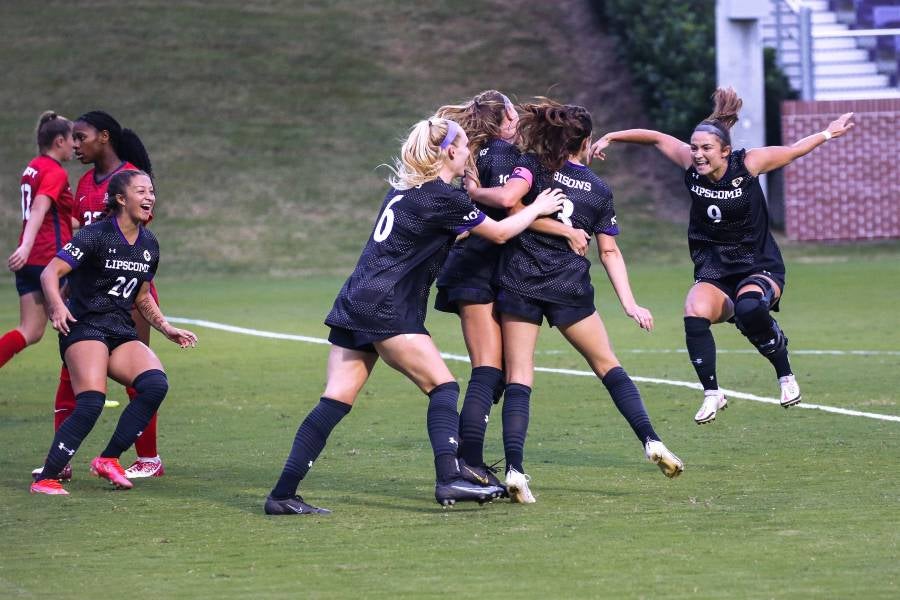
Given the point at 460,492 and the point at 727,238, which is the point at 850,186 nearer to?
the point at 727,238

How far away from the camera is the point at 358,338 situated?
6.96 metres

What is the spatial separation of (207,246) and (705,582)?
67.9 ft

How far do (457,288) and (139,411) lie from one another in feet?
6.00

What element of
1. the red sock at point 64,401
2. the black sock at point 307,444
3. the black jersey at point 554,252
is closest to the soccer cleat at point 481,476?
the black sock at point 307,444

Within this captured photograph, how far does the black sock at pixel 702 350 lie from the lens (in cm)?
892

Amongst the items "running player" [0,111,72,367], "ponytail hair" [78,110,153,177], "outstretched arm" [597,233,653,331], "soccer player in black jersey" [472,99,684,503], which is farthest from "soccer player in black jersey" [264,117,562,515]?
"running player" [0,111,72,367]

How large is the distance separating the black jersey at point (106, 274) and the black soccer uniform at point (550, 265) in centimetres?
194

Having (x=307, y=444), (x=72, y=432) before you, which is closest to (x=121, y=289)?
(x=72, y=432)

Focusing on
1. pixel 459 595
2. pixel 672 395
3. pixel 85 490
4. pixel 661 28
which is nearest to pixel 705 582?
pixel 459 595

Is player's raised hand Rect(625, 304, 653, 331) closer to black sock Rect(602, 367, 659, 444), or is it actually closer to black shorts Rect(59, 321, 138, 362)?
black sock Rect(602, 367, 659, 444)

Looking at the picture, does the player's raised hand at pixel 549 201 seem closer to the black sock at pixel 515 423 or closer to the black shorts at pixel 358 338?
the black shorts at pixel 358 338

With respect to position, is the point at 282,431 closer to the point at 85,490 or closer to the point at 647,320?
the point at 85,490

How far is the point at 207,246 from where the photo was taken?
83.6ft

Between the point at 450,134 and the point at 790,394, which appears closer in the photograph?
the point at 450,134
